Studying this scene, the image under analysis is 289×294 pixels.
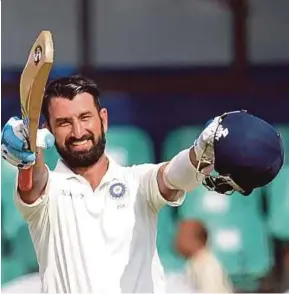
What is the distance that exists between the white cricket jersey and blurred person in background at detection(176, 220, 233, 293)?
158cm

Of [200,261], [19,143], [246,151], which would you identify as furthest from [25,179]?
[200,261]

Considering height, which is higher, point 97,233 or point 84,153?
point 84,153

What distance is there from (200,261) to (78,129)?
2020mm

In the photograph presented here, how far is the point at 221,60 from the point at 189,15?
280 mm

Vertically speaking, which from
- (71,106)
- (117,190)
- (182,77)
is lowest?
A: (117,190)

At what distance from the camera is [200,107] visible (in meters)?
5.43

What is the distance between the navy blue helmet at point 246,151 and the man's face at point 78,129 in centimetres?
45

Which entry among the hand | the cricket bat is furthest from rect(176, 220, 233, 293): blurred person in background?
the cricket bat

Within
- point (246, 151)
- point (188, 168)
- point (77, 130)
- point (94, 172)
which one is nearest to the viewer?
point (246, 151)

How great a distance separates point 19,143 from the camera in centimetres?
257

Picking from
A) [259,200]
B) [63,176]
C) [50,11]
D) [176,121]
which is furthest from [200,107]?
[63,176]

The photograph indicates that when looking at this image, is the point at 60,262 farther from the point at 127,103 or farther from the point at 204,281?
the point at 127,103

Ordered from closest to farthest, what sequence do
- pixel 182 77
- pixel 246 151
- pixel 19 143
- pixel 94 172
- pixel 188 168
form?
pixel 246 151, pixel 19 143, pixel 188 168, pixel 94 172, pixel 182 77

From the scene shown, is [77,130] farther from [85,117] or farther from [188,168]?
[188,168]
